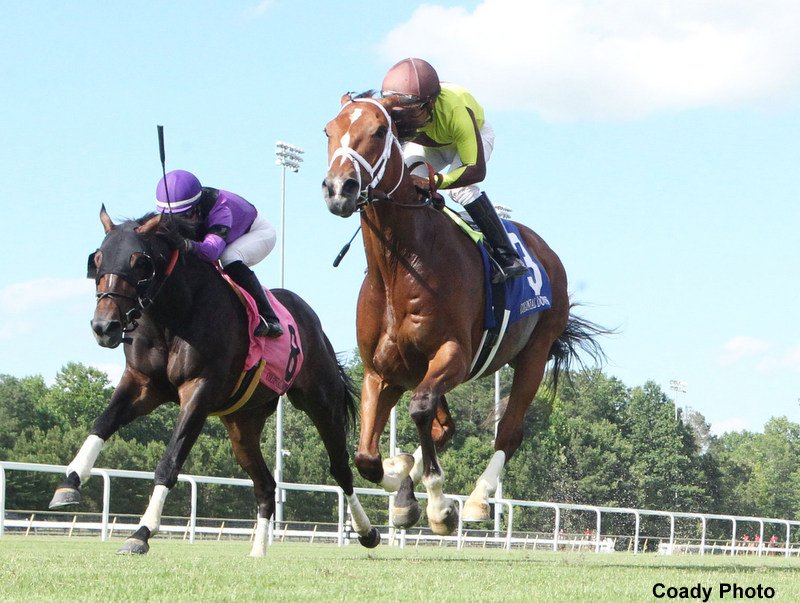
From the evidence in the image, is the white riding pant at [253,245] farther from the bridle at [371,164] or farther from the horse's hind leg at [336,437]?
the bridle at [371,164]

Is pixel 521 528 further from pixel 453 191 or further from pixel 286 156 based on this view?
pixel 453 191

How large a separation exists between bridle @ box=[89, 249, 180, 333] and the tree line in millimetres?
38788

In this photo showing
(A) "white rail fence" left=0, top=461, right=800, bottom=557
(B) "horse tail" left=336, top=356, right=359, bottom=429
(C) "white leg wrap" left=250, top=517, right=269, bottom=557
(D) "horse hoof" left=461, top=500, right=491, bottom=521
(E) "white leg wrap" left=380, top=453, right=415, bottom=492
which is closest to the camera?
(D) "horse hoof" left=461, top=500, right=491, bottom=521

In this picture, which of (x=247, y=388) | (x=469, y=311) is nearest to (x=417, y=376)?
(x=469, y=311)

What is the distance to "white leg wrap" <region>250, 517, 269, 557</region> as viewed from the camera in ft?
28.7

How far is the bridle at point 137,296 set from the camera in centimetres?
720

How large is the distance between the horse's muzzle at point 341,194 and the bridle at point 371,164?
0.08m

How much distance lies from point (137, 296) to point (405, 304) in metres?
1.78

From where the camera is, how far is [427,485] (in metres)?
7.21

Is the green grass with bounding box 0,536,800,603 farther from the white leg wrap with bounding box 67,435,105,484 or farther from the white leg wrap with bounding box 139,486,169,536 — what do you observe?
the white leg wrap with bounding box 67,435,105,484

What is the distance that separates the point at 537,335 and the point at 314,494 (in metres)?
49.5

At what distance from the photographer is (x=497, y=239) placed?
768cm

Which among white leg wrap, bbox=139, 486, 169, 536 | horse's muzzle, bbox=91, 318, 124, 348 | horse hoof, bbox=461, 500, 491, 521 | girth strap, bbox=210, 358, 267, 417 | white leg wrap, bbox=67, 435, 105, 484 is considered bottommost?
white leg wrap, bbox=139, 486, 169, 536

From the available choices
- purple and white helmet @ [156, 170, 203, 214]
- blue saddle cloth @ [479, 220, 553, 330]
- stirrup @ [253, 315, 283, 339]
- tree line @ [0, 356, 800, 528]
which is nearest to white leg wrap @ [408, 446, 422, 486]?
blue saddle cloth @ [479, 220, 553, 330]
